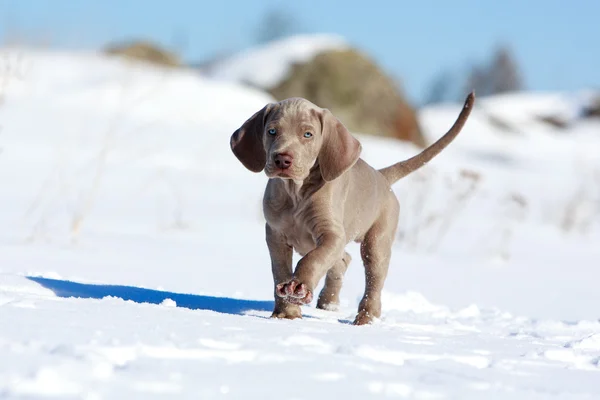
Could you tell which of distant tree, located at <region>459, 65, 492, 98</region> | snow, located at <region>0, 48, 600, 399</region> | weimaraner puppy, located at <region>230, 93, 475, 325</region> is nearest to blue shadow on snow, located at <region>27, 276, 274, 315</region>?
snow, located at <region>0, 48, 600, 399</region>

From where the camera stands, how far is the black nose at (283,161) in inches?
151

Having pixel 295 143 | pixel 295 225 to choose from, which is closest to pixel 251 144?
pixel 295 143

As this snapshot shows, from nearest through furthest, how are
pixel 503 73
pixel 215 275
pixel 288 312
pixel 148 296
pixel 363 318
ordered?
1. pixel 288 312
2. pixel 363 318
3. pixel 148 296
4. pixel 215 275
5. pixel 503 73

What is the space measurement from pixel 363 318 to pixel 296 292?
69cm

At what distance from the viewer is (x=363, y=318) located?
4301 mm

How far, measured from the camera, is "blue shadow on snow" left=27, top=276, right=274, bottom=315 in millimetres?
4344

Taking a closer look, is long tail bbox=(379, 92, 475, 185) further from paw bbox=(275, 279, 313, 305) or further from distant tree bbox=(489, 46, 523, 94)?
distant tree bbox=(489, 46, 523, 94)

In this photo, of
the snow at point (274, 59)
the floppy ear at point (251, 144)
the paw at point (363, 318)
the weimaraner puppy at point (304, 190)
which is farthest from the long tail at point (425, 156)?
the snow at point (274, 59)

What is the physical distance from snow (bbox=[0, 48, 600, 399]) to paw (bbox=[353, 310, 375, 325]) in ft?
0.42

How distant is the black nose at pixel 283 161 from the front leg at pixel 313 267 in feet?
1.22

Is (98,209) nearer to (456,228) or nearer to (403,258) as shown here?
(403,258)

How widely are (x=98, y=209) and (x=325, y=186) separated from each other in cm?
609

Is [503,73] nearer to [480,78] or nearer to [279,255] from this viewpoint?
[480,78]

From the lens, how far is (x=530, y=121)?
3344cm
